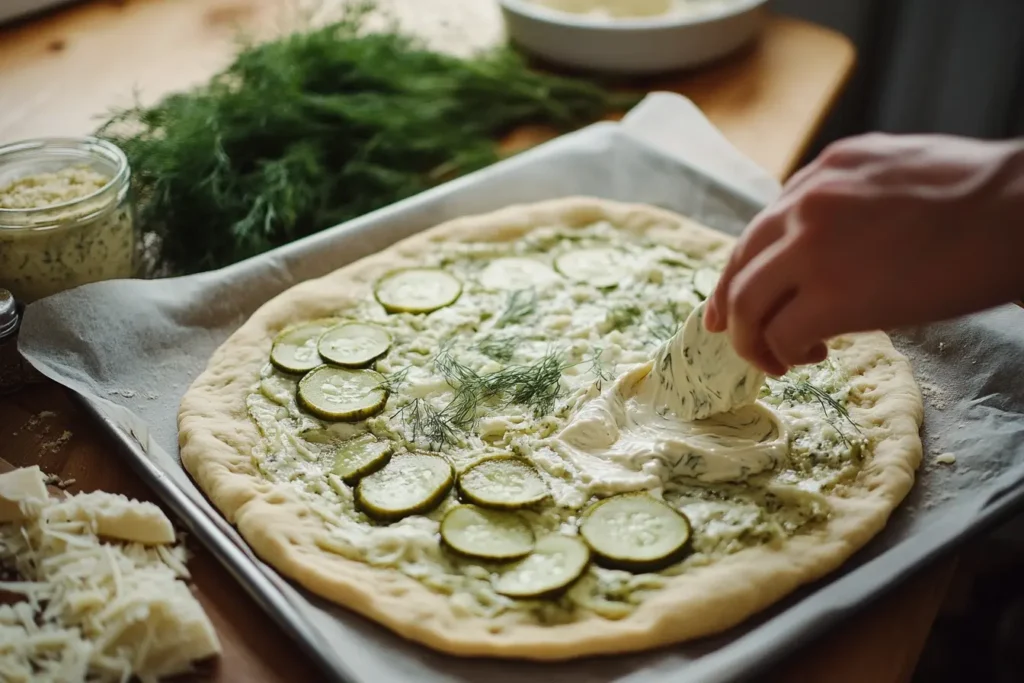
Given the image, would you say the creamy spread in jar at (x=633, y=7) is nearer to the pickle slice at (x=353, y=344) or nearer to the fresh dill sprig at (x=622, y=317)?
the fresh dill sprig at (x=622, y=317)

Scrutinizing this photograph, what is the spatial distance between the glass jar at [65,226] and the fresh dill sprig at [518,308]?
3.37 ft

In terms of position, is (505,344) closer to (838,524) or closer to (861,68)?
(838,524)

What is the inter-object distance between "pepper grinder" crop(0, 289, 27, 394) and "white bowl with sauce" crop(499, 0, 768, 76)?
211cm

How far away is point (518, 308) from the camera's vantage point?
2744mm

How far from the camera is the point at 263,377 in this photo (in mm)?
2518

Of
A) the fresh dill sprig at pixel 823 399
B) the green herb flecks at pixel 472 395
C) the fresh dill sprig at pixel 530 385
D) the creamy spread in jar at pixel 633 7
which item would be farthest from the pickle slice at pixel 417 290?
the creamy spread in jar at pixel 633 7

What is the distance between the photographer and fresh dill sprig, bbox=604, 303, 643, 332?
269 centimetres

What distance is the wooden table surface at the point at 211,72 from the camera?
188cm

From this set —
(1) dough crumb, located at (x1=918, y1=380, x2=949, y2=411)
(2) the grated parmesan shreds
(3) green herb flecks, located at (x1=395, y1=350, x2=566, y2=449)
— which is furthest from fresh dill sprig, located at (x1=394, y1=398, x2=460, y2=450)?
(1) dough crumb, located at (x1=918, y1=380, x2=949, y2=411)

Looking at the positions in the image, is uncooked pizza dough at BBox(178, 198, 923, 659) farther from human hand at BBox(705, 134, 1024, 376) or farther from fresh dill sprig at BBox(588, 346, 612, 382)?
human hand at BBox(705, 134, 1024, 376)

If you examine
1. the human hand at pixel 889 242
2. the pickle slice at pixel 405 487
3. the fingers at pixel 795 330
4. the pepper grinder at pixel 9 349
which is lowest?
the pickle slice at pixel 405 487

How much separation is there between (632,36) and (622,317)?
4.47 ft

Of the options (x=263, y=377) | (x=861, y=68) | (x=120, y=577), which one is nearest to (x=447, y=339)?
(x=263, y=377)

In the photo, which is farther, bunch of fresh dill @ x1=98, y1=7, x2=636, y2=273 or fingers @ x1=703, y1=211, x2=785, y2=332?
bunch of fresh dill @ x1=98, y1=7, x2=636, y2=273
